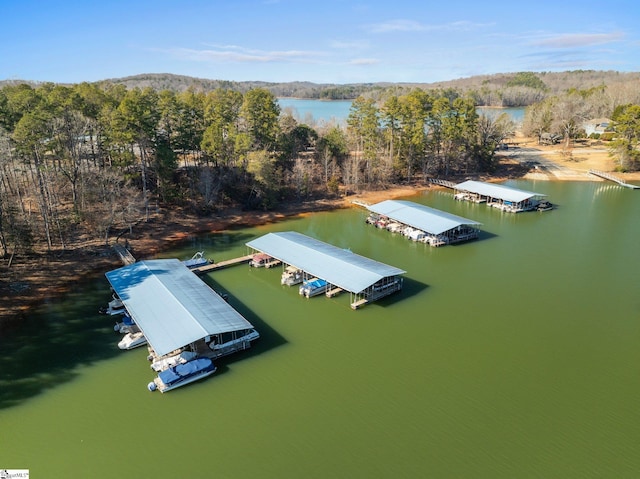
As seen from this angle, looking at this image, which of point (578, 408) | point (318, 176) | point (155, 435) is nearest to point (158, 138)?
point (318, 176)

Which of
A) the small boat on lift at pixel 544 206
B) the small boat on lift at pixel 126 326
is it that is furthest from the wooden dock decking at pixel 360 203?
the small boat on lift at pixel 126 326

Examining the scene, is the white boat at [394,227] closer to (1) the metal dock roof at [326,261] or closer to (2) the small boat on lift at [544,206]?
(1) the metal dock roof at [326,261]

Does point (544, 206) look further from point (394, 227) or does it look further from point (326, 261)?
point (326, 261)

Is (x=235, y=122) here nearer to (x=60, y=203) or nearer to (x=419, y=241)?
(x=60, y=203)

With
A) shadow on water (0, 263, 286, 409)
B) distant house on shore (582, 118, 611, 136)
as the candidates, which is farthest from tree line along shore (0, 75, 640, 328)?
distant house on shore (582, 118, 611, 136)

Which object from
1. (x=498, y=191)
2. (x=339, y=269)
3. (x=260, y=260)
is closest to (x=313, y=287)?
(x=339, y=269)

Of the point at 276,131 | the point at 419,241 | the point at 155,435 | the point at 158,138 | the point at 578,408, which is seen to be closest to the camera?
the point at 155,435

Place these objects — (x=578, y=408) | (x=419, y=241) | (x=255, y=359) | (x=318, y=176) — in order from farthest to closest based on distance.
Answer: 1. (x=318, y=176)
2. (x=419, y=241)
3. (x=255, y=359)
4. (x=578, y=408)
